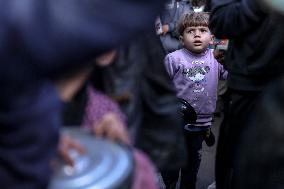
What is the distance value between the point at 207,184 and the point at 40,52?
8.89ft

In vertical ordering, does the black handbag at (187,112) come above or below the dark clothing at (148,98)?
below

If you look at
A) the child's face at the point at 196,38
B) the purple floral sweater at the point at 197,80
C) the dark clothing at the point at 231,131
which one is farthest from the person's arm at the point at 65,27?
the child's face at the point at 196,38

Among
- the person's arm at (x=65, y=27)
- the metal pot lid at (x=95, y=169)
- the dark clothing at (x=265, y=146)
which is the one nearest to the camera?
the person's arm at (x=65, y=27)

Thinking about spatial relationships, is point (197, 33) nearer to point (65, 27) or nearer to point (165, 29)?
point (165, 29)

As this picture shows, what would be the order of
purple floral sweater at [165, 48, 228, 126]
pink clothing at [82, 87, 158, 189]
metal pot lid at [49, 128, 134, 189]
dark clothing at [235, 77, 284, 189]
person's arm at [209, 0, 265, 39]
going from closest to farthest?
metal pot lid at [49, 128, 134, 189], pink clothing at [82, 87, 158, 189], dark clothing at [235, 77, 284, 189], person's arm at [209, 0, 265, 39], purple floral sweater at [165, 48, 228, 126]

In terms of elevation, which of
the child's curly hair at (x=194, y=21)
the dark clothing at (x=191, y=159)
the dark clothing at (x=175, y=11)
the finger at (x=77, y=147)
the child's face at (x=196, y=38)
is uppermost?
the finger at (x=77, y=147)

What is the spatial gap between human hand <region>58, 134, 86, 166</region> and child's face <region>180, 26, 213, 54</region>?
2.23m

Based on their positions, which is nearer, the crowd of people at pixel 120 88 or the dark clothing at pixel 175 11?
the crowd of people at pixel 120 88

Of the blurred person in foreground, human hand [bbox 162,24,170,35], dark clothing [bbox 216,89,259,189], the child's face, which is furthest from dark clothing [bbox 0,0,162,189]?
human hand [bbox 162,24,170,35]

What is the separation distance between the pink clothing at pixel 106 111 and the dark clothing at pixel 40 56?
268mm

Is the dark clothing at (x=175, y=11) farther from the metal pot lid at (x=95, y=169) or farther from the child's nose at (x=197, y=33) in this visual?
the metal pot lid at (x=95, y=169)

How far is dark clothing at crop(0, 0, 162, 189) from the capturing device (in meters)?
0.64

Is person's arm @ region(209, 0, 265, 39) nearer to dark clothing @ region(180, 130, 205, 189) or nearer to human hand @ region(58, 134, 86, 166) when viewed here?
human hand @ region(58, 134, 86, 166)

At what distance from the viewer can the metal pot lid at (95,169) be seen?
815mm
